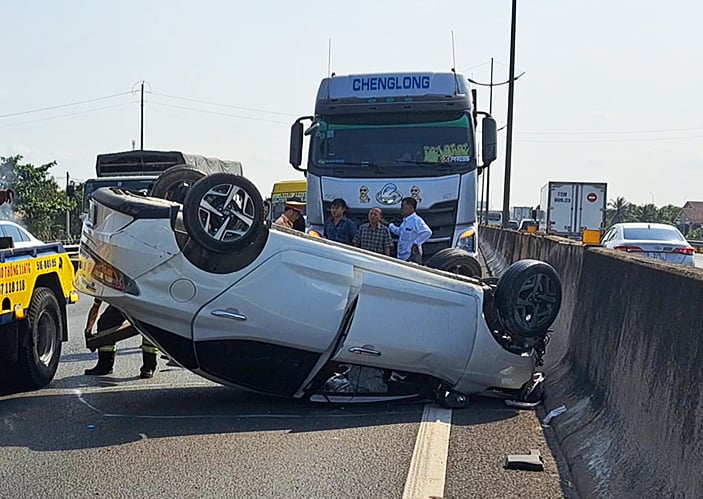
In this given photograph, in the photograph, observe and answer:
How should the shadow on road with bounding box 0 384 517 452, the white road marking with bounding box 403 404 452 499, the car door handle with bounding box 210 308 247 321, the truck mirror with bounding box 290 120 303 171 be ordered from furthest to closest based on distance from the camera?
the truck mirror with bounding box 290 120 303 171 → the car door handle with bounding box 210 308 247 321 → the shadow on road with bounding box 0 384 517 452 → the white road marking with bounding box 403 404 452 499

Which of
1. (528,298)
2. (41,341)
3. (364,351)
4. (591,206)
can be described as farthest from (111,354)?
(591,206)

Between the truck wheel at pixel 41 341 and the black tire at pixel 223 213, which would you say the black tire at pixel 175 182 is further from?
the truck wheel at pixel 41 341

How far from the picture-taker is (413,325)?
807 cm

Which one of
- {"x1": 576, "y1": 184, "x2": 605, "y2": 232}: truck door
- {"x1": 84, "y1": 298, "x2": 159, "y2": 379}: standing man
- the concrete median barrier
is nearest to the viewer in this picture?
the concrete median barrier

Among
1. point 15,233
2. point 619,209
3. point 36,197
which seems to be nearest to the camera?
point 15,233

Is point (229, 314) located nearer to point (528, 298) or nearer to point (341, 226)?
point (528, 298)

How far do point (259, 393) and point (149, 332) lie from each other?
1105mm

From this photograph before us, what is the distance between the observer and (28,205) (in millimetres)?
44281

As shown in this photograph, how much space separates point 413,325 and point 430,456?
1648 mm

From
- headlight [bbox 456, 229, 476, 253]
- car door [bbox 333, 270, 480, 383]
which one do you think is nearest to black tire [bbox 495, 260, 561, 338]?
car door [bbox 333, 270, 480, 383]

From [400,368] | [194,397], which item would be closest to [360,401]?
[400,368]

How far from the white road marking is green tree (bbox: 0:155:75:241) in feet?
125

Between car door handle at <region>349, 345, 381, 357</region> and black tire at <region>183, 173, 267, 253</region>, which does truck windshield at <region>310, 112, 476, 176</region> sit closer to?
car door handle at <region>349, 345, 381, 357</region>

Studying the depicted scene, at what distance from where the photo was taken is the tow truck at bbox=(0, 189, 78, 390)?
8.44 m
